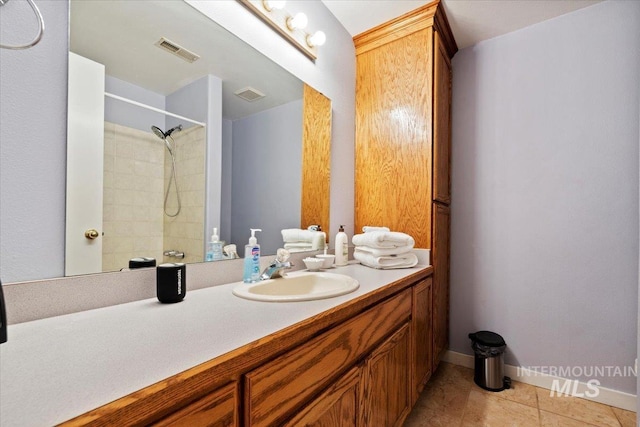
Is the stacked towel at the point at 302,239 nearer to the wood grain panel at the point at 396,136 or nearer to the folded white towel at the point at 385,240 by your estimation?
the folded white towel at the point at 385,240

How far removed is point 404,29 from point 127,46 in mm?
1699

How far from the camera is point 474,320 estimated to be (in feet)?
7.11

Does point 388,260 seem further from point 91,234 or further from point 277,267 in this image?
point 91,234

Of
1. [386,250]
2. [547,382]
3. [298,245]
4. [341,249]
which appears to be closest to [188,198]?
[298,245]

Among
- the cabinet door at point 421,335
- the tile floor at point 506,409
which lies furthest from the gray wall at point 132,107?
the tile floor at point 506,409

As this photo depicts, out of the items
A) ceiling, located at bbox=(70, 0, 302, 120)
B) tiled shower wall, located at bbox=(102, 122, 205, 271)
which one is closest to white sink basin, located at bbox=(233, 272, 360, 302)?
tiled shower wall, located at bbox=(102, 122, 205, 271)

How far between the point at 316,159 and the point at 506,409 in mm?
1817

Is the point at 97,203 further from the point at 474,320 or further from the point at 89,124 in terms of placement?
the point at 474,320

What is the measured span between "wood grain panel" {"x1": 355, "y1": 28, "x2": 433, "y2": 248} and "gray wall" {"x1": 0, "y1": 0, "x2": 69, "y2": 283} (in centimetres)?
167

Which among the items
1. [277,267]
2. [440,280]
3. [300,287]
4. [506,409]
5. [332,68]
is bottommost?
[506,409]

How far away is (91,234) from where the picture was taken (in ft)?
2.77

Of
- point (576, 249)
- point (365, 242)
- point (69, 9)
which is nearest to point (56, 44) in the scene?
point (69, 9)

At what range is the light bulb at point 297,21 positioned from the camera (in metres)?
1.53

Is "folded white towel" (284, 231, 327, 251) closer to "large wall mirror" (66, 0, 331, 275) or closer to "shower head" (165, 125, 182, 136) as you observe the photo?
"large wall mirror" (66, 0, 331, 275)
